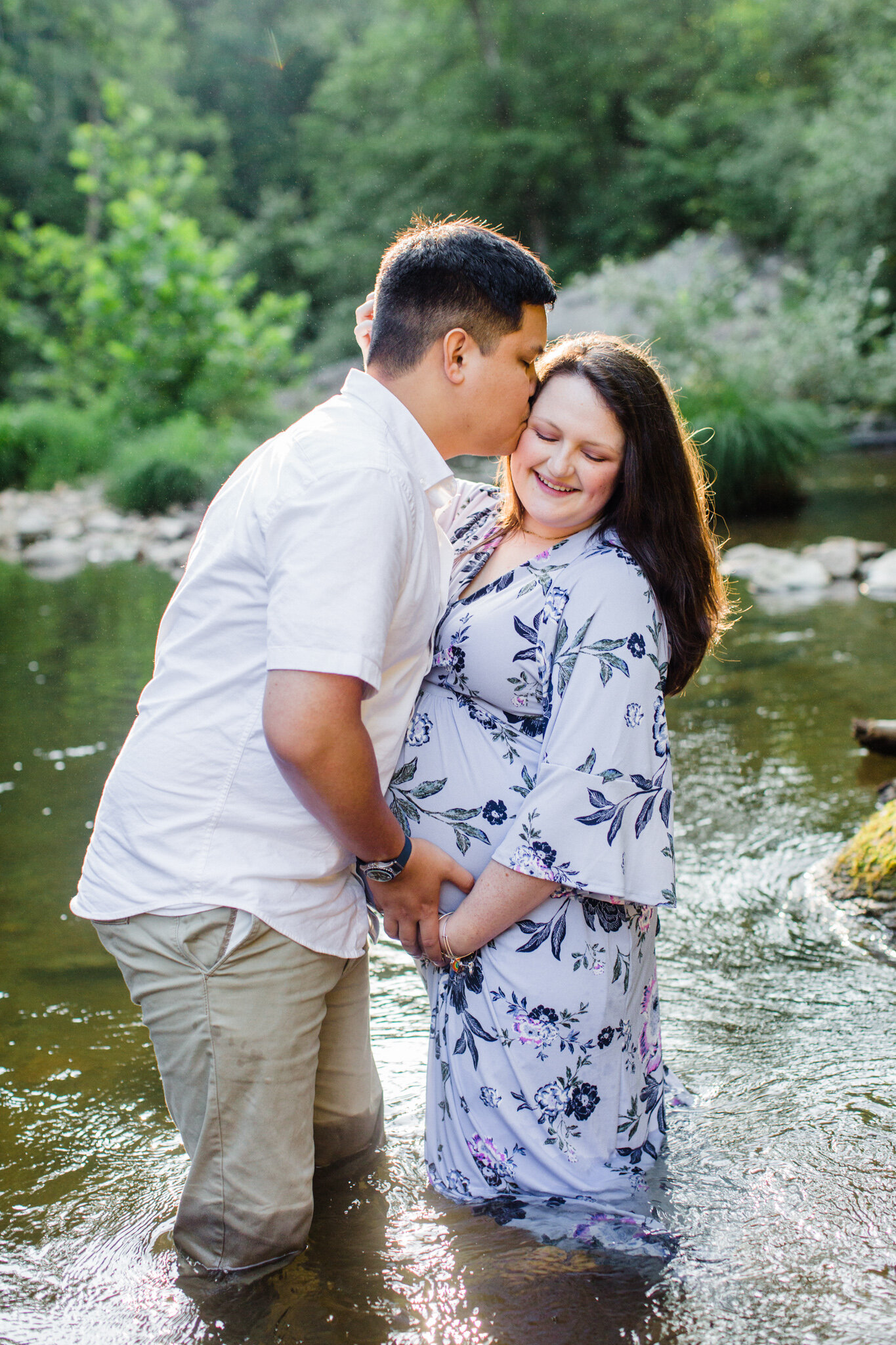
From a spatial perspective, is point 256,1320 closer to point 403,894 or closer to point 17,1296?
point 17,1296

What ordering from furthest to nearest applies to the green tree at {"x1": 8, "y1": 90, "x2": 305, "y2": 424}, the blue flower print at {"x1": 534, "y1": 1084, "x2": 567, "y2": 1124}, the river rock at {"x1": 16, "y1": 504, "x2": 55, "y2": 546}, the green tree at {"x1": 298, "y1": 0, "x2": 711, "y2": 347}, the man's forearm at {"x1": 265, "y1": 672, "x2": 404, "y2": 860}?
1. the green tree at {"x1": 298, "y1": 0, "x2": 711, "y2": 347}
2. the green tree at {"x1": 8, "y1": 90, "x2": 305, "y2": 424}
3. the river rock at {"x1": 16, "y1": 504, "x2": 55, "y2": 546}
4. the blue flower print at {"x1": 534, "y1": 1084, "x2": 567, "y2": 1124}
5. the man's forearm at {"x1": 265, "y1": 672, "x2": 404, "y2": 860}

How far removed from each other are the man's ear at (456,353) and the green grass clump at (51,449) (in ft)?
56.4

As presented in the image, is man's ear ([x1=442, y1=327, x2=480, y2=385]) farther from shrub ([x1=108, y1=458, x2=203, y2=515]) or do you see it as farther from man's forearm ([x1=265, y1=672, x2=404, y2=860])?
shrub ([x1=108, y1=458, x2=203, y2=515])

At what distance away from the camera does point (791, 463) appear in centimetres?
1315

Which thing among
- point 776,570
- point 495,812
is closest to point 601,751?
point 495,812

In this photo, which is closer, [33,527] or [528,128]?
[33,527]

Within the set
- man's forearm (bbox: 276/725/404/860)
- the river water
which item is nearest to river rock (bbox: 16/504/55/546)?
the river water

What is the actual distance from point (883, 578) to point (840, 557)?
65cm

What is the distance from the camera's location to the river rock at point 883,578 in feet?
29.9

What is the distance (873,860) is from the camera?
3.87m

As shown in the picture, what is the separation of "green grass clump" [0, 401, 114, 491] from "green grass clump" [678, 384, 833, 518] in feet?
32.0

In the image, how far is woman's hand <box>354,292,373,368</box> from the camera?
6.98 ft

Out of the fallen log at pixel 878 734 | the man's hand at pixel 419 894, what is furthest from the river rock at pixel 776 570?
the man's hand at pixel 419 894

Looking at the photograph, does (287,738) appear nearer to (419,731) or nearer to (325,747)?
(325,747)
